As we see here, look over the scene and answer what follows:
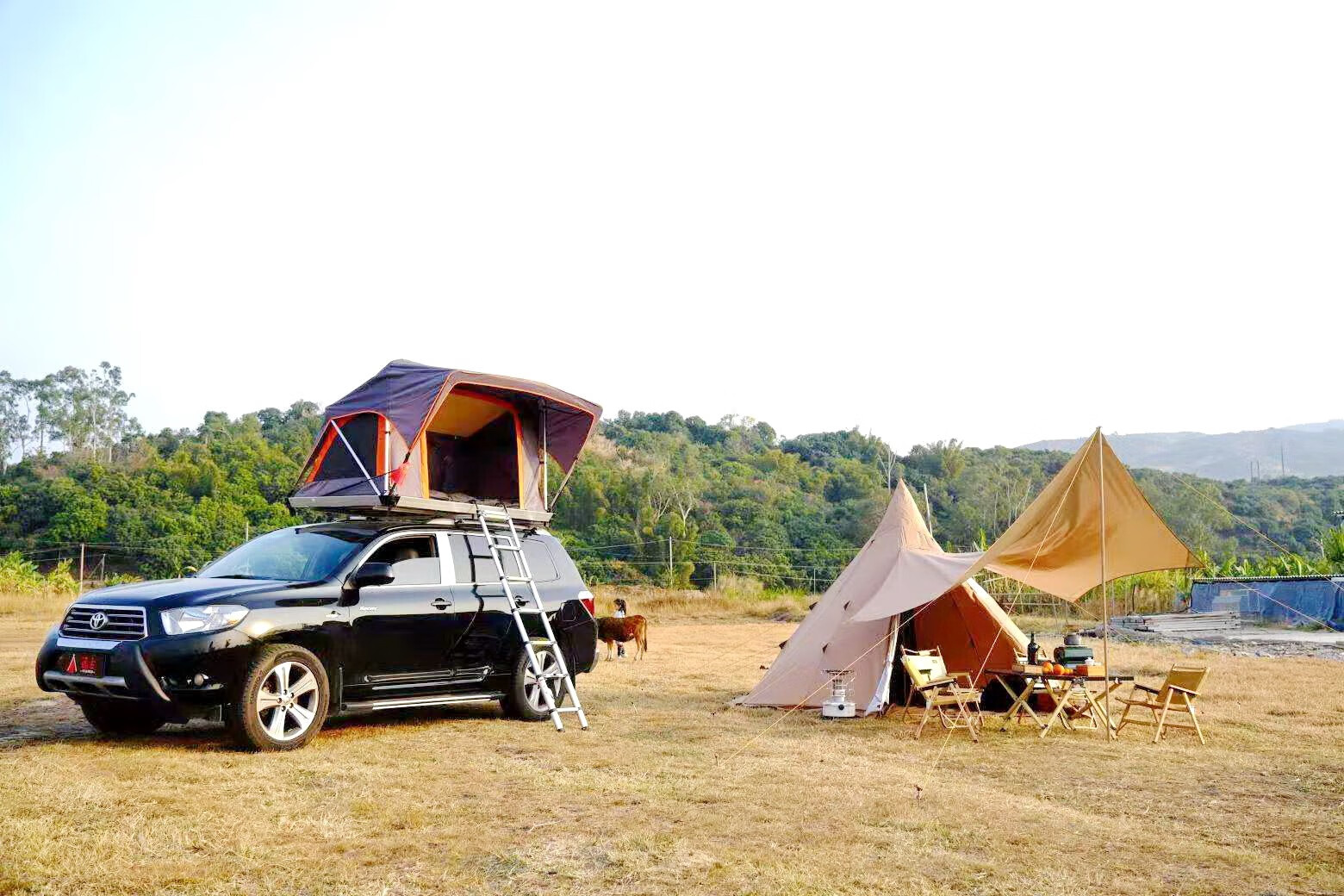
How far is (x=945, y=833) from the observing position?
6.59 meters

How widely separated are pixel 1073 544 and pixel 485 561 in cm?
608

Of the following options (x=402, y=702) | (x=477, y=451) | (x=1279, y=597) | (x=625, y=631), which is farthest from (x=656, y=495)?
(x=402, y=702)

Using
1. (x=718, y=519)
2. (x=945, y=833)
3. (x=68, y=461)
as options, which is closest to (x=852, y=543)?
(x=718, y=519)

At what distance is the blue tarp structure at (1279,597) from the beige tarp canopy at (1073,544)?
15707 mm

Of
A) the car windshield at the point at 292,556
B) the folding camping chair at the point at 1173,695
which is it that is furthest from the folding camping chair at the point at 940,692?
the car windshield at the point at 292,556

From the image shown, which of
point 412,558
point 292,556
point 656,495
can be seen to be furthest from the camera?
point 656,495

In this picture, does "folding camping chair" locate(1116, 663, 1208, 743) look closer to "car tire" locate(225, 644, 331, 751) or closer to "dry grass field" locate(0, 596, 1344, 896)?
"dry grass field" locate(0, 596, 1344, 896)

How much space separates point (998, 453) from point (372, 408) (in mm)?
58371

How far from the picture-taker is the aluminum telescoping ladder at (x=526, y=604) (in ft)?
34.5

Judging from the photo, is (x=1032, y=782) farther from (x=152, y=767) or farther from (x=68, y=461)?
(x=68, y=461)

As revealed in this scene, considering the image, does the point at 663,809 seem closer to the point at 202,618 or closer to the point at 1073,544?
the point at 202,618

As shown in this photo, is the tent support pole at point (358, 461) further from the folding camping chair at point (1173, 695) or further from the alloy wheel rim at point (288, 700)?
the folding camping chair at point (1173, 695)

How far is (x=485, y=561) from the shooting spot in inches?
424

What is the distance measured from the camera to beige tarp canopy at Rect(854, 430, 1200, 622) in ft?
37.0
